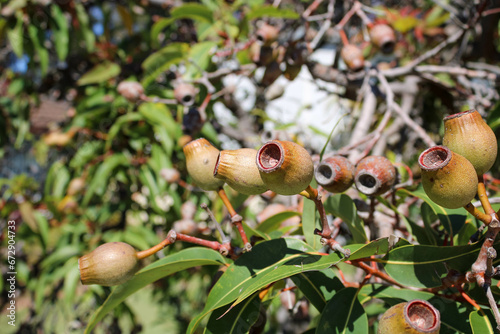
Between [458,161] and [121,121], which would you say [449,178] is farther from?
[121,121]

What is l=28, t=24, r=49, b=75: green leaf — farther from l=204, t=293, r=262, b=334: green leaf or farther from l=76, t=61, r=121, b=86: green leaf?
l=204, t=293, r=262, b=334: green leaf

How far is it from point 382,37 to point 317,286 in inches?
46.3

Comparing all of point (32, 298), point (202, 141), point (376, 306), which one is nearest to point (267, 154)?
point (202, 141)

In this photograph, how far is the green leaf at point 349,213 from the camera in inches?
35.4

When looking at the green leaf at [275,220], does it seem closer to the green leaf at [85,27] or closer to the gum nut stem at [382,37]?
the gum nut stem at [382,37]

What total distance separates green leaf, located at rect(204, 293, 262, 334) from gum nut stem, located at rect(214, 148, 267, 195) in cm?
27

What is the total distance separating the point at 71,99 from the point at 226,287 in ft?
8.84

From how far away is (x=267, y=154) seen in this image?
0.70m

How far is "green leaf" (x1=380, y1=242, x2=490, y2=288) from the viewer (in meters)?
0.77

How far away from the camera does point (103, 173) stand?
2.00m

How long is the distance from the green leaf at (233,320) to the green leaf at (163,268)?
0.34 ft

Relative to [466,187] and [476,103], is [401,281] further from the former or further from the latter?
[476,103]

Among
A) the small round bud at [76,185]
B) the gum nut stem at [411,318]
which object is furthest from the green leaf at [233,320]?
the small round bud at [76,185]

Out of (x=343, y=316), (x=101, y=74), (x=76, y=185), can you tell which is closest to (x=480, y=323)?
(x=343, y=316)
